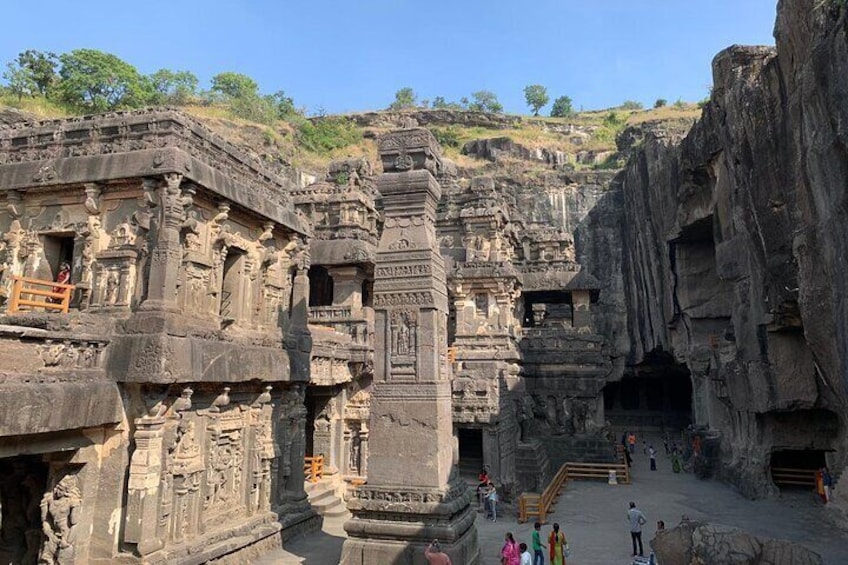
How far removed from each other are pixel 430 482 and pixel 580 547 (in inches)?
250

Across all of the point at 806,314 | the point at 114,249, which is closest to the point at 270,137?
the point at 114,249

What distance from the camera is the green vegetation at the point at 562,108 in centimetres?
8925

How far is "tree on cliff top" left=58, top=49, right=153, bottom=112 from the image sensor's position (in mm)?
39531

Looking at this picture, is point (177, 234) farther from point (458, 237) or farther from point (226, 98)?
point (226, 98)

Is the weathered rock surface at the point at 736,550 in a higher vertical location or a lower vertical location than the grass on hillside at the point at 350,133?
lower

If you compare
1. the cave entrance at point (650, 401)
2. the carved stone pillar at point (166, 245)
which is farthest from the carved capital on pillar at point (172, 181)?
the cave entrance at point (650, 401)

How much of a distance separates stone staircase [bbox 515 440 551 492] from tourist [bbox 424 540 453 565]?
11342 mm

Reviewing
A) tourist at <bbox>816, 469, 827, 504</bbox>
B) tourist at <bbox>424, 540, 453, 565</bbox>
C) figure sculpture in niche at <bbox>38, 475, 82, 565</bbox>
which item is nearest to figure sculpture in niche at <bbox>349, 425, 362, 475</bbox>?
figure sculpture in niche at <bbox>38, 475, 82, 565</bbox>

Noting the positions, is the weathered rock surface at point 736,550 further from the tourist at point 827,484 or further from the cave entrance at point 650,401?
the cave entrance at point 650,401

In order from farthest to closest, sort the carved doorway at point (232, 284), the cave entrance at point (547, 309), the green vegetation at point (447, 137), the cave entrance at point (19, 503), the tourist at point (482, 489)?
the green vegetation at point (447, 137)
the cave entrance at point (547, 309)
the tourist at point (482, 489)
the carved doorway at point (232, 284)
the cave entrance at point (19, 503)

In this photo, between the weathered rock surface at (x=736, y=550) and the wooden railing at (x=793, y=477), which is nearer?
the weathered rock surface at (x=736, y=550)

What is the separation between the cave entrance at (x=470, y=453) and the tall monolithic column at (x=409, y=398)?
10.9 meters

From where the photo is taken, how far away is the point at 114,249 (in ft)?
34.4

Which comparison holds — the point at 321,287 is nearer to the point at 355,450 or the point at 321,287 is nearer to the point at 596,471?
the point at 355,450
